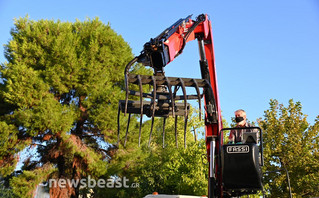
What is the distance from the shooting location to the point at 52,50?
2175 centimetres

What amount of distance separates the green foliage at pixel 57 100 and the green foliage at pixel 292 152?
35.3ft

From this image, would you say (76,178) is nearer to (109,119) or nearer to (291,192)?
(109,119)

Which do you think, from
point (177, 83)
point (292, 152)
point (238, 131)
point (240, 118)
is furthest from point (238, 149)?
point (292, 152)

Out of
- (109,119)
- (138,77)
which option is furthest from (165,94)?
(109,119)

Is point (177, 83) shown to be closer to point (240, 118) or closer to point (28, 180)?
point (240, 118)

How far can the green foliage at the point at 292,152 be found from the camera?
20.7 meters

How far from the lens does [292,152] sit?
21.5m

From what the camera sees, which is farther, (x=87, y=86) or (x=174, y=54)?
(x=87, y=86)

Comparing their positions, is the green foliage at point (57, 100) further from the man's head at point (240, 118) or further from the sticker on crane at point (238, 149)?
the sticker on crane at point (238, 149)

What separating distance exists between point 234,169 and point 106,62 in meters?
19.1
